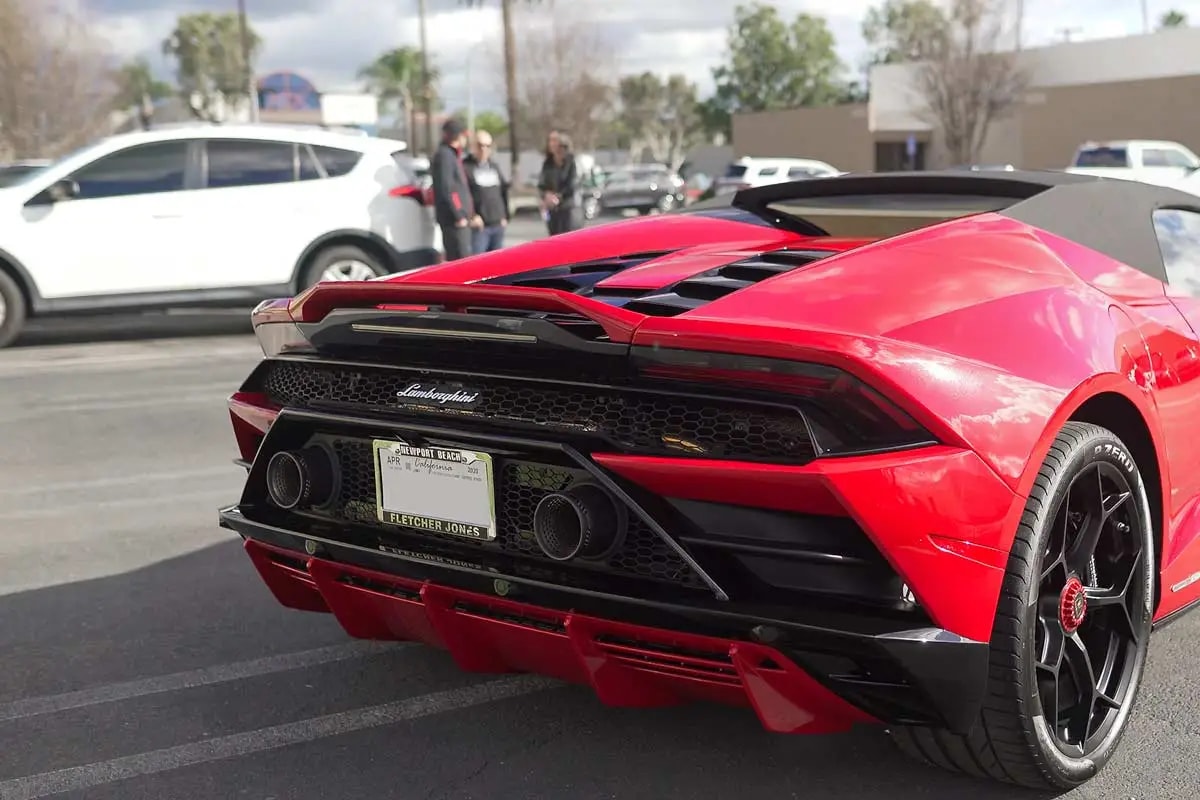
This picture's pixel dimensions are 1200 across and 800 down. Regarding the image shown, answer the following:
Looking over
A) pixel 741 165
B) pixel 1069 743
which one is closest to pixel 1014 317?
pixel 1069 743

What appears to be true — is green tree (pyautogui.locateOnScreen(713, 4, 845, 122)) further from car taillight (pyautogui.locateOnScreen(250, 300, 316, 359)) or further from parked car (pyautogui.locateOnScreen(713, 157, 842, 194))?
car taillight (pyautogui.locateOnScreen(250, 300, 316, 359))

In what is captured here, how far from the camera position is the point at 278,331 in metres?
3.26

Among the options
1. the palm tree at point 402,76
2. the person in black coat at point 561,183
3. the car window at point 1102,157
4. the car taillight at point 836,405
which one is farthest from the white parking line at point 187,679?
the palm tree at point 402,76

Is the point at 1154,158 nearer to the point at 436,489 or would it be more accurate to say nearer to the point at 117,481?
the point at 117,481

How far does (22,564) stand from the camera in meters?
4.79

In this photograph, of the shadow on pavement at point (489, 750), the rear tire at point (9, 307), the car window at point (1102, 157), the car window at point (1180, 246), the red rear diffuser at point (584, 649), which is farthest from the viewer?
the car window at point (1102, 157)

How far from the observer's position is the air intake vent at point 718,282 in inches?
109

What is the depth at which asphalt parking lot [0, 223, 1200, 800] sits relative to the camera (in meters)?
2.94

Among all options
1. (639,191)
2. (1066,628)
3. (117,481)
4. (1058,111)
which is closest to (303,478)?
(1066,628)

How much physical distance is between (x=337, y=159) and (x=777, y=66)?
100m

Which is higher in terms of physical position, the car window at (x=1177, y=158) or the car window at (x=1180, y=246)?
the car window at (x=1180, y=246)

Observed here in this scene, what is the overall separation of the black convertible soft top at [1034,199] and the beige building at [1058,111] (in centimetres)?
3517

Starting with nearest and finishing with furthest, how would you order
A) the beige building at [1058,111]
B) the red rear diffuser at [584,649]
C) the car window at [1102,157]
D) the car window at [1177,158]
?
1. the red rear diffuser at [584,649]
2. the car window at [1102,157]
3. the car window at [1177,158]
4. the beige building at [1058,111]

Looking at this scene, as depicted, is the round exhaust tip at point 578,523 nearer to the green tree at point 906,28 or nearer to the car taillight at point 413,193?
the car taillight at point 413,193
